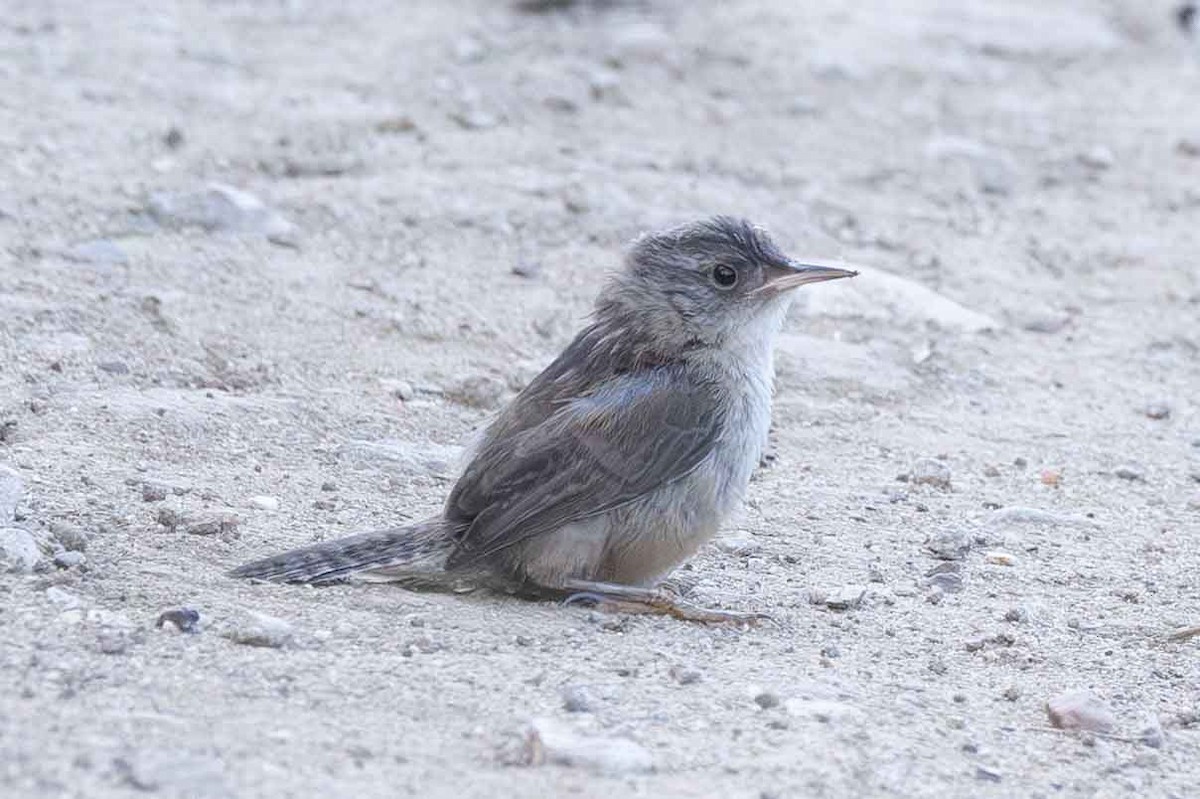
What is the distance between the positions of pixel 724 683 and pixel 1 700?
5.94 feet

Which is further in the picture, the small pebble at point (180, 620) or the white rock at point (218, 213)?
the white rock at point (218, 213)

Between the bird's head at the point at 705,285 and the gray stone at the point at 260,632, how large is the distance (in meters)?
1.72

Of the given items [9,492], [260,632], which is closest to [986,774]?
[260,632]

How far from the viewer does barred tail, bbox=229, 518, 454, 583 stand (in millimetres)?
5562

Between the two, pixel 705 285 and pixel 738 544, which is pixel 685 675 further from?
pixel 705 285

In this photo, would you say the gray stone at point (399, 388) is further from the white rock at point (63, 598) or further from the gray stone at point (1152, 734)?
the gray stone at point (1152, 734)

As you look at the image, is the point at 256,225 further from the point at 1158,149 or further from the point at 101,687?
the point at 1158,149

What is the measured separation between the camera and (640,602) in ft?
19.0

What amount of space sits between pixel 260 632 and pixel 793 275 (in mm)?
2305

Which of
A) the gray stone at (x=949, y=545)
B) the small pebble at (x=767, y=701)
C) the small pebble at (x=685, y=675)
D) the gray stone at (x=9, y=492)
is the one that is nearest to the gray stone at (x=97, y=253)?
the gray stone at (x=9, y=492)

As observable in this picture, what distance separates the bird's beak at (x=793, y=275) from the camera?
6445mm

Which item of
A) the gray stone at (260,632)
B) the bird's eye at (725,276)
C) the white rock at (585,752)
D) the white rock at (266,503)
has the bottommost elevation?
the white rock at (266,503)

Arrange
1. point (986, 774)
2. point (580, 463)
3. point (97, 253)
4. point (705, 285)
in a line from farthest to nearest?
point (97, 253) < point (705, 285) < point (580, 463) < point (986, 774)

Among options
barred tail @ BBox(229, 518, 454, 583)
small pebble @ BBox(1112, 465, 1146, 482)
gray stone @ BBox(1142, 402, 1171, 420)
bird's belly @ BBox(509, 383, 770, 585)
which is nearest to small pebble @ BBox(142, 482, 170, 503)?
barred tail @ BBox(229, 518, 454, 583)
